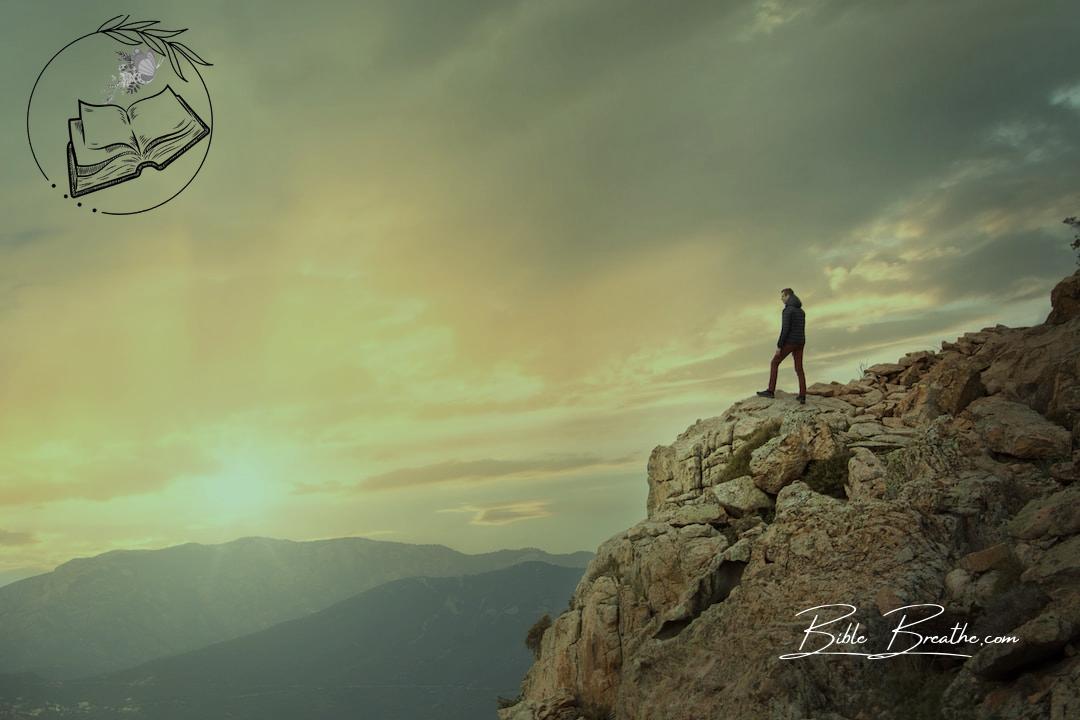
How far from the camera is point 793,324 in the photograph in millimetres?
30891

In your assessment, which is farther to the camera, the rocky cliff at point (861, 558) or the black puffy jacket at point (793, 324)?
the black puffy jacket at point (793, 324)

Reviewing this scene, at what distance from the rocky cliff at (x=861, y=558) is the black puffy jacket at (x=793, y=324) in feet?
10.5

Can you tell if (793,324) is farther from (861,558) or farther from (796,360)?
(861,558)

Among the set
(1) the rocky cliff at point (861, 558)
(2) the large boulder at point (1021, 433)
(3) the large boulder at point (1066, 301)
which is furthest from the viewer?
(3) the large boulder at point (1066, 301)

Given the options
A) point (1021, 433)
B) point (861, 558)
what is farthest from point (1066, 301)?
point (861, 558)

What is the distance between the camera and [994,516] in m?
20.3

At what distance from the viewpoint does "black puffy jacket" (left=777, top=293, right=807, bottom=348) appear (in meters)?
30.9

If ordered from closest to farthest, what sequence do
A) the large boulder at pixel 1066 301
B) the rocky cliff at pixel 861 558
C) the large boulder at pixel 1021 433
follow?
the rocky cliff at pixel 861 558 < the large boulder at pixel 1021 433 < the large boulder at pixel 1066 301

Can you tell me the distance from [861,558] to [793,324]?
42.8 feet

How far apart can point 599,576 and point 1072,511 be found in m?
17.3

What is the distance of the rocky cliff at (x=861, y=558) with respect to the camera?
15.5 metres

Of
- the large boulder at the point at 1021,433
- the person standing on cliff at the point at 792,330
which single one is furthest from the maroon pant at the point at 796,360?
the large boulder at the point at 1021,433

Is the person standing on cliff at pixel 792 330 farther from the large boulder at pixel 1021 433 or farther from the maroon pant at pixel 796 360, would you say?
the large boulder at pixel 1021 433

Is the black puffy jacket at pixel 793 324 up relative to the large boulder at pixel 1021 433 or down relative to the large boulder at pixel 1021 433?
up
